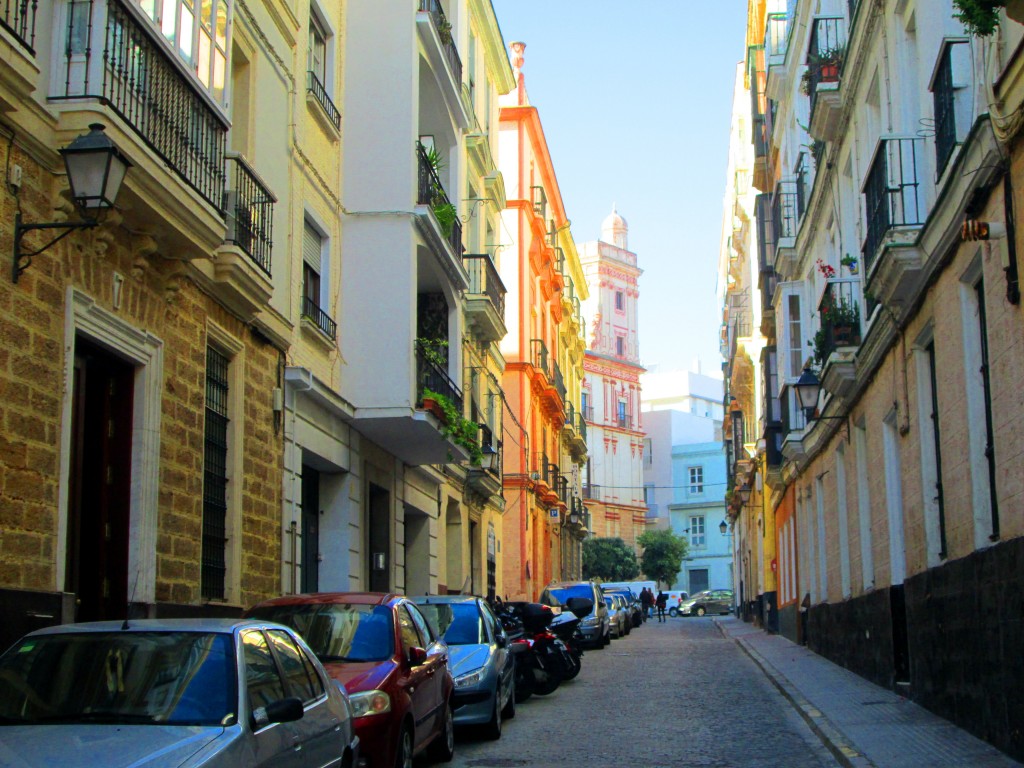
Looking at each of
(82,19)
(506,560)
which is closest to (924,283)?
(82,19)

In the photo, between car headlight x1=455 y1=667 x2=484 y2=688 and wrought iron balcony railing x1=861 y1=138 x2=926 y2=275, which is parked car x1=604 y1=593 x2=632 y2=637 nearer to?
wrought iron balcony railing x1=861 y1=138 x2=926 y2=275

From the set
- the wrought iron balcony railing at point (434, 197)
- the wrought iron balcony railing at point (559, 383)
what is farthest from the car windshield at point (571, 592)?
the wrought iron balcony railing at point (559, 383)

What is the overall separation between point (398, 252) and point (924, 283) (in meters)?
8.30

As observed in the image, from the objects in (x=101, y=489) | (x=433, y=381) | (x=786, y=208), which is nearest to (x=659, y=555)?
(x=786, y=208)

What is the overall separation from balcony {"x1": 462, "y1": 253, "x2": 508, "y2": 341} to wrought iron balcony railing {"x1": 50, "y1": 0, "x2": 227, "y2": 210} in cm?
1336

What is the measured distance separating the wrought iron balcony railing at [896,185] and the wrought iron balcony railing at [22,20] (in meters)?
8.57

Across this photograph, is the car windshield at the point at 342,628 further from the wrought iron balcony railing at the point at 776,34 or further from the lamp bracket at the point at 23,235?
the wrought iron balcony railing at the point at 776,34

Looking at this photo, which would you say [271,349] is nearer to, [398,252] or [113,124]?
[398,252]

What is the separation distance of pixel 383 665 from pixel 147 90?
5.32 metres

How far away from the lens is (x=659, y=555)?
8162cm

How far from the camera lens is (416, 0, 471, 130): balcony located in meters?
20.6

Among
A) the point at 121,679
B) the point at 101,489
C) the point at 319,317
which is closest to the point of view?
the point at 121,679

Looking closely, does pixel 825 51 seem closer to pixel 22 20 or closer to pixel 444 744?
pixel 444 744

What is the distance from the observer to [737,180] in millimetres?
47375
